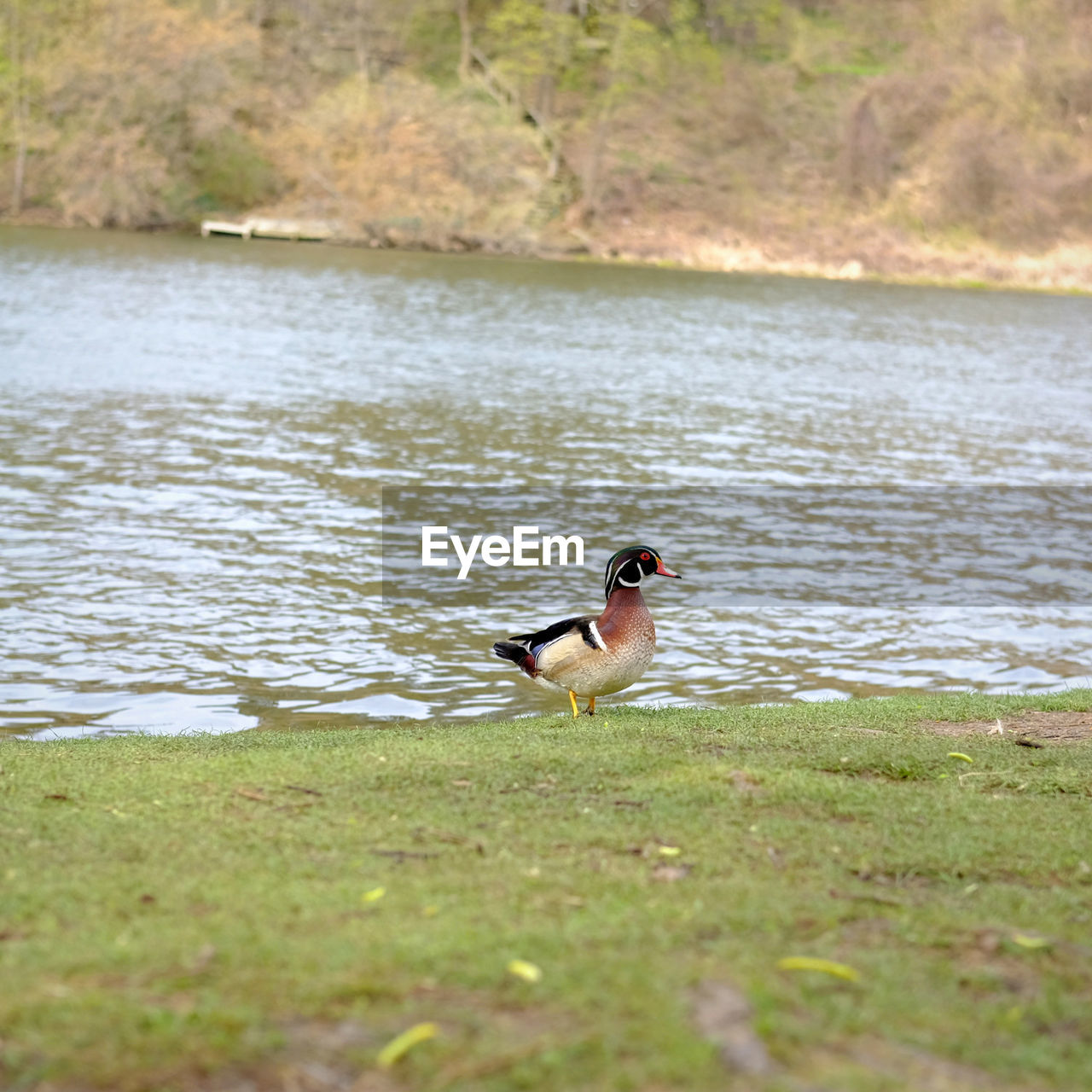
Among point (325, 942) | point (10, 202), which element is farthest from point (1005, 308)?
point (325, 942)

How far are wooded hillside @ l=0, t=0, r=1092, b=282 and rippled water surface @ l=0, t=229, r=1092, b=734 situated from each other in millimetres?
20492

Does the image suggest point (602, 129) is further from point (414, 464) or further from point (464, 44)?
point (414, 464)

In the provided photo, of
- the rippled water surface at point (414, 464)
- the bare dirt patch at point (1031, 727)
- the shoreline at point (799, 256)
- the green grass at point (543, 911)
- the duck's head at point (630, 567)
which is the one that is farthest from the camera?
the shoreline at point (799, 256)

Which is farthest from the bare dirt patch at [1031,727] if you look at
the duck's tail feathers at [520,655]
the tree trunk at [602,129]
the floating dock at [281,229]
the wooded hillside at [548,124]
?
the tree trunk at [602,129]

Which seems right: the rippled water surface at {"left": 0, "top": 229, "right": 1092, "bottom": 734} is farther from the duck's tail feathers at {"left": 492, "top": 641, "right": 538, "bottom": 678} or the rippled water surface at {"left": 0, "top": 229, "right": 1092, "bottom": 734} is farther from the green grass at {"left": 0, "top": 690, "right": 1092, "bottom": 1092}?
the green grass at {"left": 0, "top": 690, "right": 1092, "bottom": 1092}

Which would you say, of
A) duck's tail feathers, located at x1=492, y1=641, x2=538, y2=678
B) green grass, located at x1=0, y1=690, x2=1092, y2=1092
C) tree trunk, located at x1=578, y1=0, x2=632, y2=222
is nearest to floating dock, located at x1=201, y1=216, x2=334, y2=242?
tree trunk, located at x1=578, y1=0, x2=632, y2=222

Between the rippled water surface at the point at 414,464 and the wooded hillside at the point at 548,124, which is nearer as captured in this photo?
the rippled water surface at the point at 414,464

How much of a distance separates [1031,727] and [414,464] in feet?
39.4

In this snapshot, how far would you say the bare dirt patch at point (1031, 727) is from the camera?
24.4 feet

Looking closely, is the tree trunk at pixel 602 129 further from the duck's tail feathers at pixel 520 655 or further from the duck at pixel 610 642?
the duck at pixel 610 642

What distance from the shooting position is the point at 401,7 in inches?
3228

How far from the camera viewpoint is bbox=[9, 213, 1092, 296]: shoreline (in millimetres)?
62156

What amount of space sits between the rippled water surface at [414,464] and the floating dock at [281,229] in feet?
64.8

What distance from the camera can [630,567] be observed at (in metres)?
7.61
